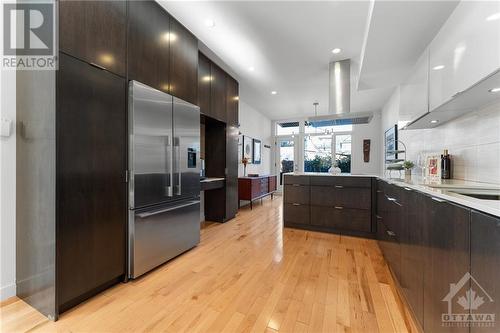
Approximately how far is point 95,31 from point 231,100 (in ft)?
8.84

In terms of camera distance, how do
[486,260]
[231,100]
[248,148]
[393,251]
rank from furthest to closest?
[248,148]
[231,100]
[393,251]
[486,260]

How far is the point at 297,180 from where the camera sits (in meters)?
3.66

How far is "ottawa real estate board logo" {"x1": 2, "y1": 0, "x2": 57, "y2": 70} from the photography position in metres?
1.54

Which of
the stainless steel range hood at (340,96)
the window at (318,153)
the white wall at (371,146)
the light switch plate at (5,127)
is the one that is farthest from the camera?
the window at (318,153)

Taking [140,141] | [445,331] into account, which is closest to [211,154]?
[140,141]

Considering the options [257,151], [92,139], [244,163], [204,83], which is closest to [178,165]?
[92,139]

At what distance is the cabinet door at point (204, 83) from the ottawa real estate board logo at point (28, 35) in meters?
1.92

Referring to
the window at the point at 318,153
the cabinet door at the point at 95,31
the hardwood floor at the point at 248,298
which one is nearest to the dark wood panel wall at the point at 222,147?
the hardwood floor at the point at 248,298

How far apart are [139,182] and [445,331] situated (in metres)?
2.35

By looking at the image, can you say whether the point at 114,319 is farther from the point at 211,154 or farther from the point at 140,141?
the point at 211,154

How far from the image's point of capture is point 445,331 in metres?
0.99

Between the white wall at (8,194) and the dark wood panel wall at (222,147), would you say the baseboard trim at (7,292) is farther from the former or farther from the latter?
the dark wood panel wall at (222,147)

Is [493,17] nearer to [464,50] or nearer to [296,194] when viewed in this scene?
[464,50]

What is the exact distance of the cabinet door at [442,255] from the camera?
0.89m
